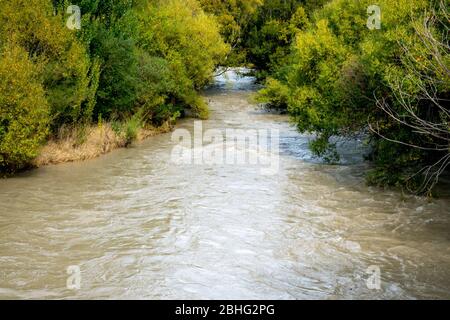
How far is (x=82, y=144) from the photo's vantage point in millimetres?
21078

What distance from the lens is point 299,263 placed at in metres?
11.5

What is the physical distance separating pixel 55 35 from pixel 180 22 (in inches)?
467

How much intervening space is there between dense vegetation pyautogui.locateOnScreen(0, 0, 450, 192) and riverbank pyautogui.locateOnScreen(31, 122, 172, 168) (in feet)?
1.66

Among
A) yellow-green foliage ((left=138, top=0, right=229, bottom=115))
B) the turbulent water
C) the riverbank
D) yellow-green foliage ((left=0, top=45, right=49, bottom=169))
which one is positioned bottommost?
the turbulent water

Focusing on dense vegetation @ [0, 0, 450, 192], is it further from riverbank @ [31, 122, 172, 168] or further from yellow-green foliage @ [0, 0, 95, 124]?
riverbank @ [31, 122, 172, 168]

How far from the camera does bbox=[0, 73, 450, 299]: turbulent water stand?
10.3 m

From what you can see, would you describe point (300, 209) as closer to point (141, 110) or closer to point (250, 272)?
point (250, 272)

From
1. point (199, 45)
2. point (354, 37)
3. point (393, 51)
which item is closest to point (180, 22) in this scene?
point (199, 45)

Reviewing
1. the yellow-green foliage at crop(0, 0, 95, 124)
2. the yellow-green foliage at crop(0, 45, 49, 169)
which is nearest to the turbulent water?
the yellow-green foliage at crop(0, 45, 49, 169)

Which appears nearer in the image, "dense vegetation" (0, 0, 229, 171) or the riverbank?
"dense vegetation" (0, 0, 229, 171)

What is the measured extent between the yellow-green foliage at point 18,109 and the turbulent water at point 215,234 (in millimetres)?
1095

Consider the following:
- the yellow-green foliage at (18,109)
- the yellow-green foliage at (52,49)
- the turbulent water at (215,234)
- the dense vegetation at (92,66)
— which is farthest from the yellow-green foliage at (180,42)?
the yellow-green foliage at (18,109)

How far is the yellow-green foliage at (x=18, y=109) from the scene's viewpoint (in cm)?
1680

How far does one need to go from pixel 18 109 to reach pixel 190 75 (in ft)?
49.7
